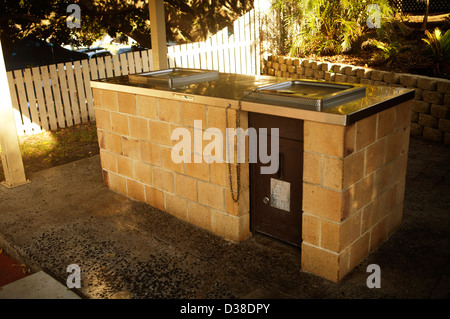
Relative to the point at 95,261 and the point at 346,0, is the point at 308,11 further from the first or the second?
the point at 95,261

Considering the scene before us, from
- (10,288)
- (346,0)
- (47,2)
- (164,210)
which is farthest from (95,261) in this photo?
(47,2)

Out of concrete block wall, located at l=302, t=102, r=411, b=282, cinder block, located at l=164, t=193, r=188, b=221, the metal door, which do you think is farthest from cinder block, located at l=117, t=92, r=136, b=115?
concrete block wall, located at l=302, t=102, r=411, b=282

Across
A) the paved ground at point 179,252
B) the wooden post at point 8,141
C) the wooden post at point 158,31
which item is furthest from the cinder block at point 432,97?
the wooden post at point 8,141

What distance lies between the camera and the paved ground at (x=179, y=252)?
356 cm

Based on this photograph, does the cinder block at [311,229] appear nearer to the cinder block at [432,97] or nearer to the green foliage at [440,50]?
the cinder block at [432,97]

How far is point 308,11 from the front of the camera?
32.9ft

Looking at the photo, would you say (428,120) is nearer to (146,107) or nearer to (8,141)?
(146,107)

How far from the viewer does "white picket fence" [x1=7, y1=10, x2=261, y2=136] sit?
837 centimetres

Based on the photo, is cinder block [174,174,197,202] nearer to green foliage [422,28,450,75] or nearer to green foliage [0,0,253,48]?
green foliage [422,28,450,75]

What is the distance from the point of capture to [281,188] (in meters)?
3.96

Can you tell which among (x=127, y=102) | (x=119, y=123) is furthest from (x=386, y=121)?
(x=119, y=123)

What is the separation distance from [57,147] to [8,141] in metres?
2.14
